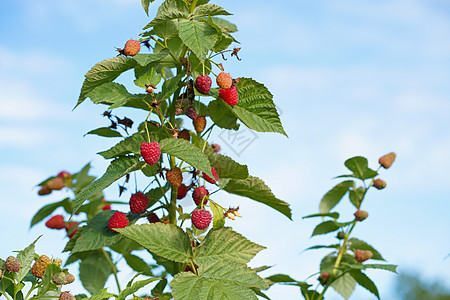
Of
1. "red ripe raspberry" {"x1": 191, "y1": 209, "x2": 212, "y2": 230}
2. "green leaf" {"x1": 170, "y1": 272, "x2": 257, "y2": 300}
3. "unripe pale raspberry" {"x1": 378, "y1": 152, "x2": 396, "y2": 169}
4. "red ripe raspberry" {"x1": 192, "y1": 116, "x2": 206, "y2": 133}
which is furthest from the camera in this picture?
"unripe pale raspberry" {"x1": 378, "y1": 152, "x2": 396, "y2": 169}

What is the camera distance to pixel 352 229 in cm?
209

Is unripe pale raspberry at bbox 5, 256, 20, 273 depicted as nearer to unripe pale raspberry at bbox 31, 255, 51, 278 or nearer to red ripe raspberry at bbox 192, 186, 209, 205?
unripe pale raspberry at bbox 31, 255, 51, 278

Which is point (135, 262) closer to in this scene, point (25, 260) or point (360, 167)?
point (25, 260)

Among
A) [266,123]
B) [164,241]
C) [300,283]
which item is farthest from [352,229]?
[164,241]

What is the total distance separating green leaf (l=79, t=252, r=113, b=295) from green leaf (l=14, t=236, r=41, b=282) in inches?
33.0

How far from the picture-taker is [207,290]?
115 cm

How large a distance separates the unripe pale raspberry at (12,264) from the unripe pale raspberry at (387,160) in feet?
4.98

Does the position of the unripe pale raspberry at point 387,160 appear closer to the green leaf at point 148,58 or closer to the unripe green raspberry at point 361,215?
the unripe green raspberry at point 361,215

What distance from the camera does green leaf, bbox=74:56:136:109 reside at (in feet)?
4.62

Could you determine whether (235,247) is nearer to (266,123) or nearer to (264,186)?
(264,186)

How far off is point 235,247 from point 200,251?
0.10 m

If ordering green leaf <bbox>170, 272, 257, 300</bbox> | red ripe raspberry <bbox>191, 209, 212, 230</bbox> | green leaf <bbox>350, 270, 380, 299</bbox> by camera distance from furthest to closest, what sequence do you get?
green leaf <bbox>350, 270, 380, 299</bbox> → red ripe raspberry <bbox>191, 209, 212, 230</bbox> → green leaf <bbox>170, 272, 257, 300</bbox>

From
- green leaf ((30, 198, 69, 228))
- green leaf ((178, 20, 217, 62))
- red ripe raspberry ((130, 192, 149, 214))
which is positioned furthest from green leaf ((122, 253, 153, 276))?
green leaf ((178, 20, 217, 62))

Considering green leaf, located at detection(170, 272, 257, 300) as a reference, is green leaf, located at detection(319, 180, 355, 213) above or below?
above
